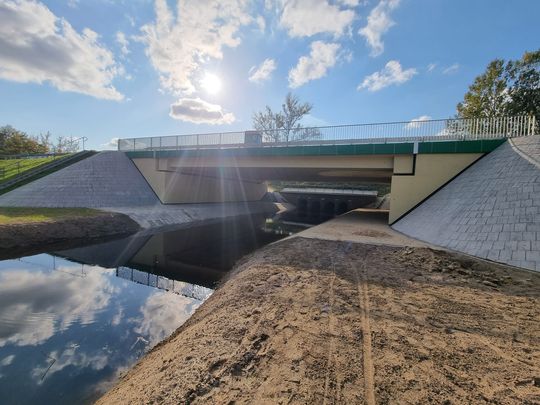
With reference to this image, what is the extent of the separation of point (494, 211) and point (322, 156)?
39.6 ft

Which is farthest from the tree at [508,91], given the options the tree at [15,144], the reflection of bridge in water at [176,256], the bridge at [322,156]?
the tree at [15,144]

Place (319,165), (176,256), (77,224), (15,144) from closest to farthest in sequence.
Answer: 1. (176,256)
2. (77,224)
3. (319,165)
4. (15,144)

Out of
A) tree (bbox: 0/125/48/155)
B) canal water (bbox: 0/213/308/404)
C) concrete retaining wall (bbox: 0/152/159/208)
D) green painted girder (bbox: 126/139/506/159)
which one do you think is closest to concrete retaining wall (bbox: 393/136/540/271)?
green painted girder (bbox: 126/139/506/159)

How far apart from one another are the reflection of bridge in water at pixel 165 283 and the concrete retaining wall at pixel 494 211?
10.1 metres

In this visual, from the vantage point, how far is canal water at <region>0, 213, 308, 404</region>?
17.7ft

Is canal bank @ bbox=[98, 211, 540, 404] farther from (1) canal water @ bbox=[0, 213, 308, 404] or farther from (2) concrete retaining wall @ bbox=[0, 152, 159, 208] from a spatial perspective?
(2) concrete retaining wall @ bbox=[0, 152, 159, 208]

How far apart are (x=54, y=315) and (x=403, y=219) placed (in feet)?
58.5

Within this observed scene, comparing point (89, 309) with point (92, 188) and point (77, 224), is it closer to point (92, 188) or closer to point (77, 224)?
point (77, 224)

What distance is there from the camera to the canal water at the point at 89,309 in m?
5.41

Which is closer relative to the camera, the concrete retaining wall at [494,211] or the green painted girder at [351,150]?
the concrete retaining wall at [494,211]

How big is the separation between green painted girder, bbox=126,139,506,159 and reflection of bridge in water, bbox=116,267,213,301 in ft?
45.5

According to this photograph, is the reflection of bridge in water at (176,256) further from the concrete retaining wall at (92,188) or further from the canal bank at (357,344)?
the concrete retaining wall at (92,188)

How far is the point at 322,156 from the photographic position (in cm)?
2139

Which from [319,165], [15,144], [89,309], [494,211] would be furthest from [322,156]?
[15,144]
